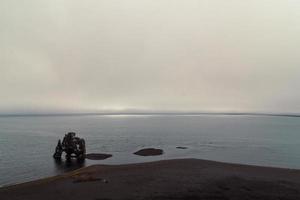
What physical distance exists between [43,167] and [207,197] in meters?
36.2

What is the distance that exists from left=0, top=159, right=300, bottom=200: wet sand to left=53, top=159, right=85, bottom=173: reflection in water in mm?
10234

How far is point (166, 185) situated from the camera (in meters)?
33.8

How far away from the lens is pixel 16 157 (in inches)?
2625

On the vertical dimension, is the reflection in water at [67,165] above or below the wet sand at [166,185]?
below

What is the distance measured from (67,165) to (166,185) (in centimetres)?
2999

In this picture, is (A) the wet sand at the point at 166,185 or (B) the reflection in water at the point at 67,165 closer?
(A) the wet sand at the point at 166,185

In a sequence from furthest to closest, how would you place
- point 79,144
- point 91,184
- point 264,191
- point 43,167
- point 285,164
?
1. point 79,144
2. point 285,164
3. point 43,167
4. point 91,184
5. point 264,191

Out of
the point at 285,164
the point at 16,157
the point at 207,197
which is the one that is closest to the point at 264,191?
the point at 207,197

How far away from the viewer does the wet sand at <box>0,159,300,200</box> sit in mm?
29594

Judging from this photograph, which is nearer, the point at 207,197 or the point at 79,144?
the point at 207,197

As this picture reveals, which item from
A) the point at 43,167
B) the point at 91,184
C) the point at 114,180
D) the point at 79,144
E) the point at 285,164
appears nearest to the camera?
the point at 91,184

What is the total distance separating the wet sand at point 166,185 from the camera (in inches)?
1165

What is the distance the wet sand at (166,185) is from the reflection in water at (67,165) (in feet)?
33.6

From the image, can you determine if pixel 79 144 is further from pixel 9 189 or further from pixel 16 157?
pixel 9 189
